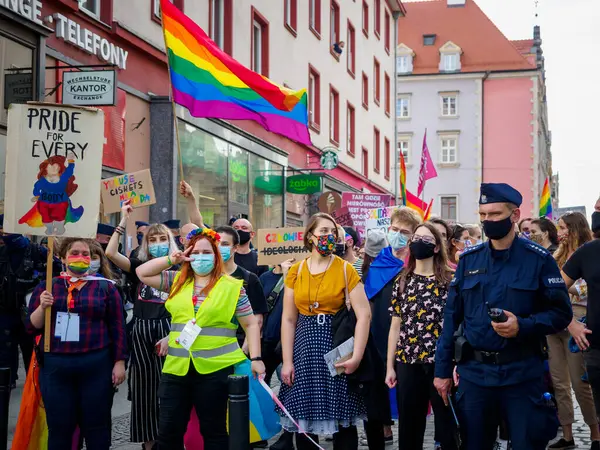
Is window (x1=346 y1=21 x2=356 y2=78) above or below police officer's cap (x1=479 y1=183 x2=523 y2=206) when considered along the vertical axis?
above

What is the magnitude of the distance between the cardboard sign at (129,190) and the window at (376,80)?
25356 mm

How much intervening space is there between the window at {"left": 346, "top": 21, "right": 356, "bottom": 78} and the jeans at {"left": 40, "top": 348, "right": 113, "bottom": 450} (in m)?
25.6

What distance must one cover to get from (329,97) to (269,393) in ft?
72.5

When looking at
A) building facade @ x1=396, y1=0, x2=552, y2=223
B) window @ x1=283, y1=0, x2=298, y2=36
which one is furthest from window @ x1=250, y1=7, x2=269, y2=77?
building facade @ x1=396, y1=0, x2=552, y2=223

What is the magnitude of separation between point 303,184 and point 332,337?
17.1 metres

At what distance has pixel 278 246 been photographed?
877 cm

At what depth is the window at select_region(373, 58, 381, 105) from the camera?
116ft

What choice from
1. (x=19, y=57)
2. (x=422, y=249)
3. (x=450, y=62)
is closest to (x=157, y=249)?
(x=422, y=249)

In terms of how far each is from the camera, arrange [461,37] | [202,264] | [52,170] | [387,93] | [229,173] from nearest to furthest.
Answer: [202,264] < [52,170] < [229,173] < [387,93] < [461,37]

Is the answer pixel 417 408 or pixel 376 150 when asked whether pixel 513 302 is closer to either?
pixel 417 408

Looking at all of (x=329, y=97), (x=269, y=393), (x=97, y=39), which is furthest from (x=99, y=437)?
(x=329, y=97)

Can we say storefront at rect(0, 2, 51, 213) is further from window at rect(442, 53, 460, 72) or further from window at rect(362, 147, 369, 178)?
window at rect(442, 53, 460, 72)

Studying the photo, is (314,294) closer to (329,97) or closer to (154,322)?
(154,322)

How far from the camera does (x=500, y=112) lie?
197 feet
